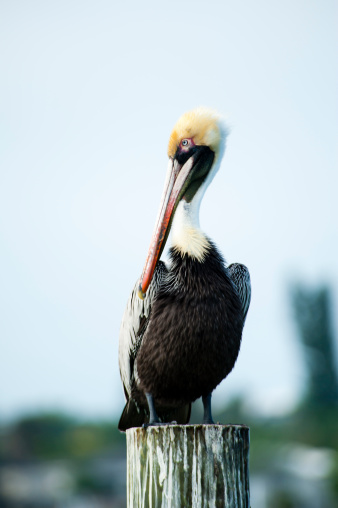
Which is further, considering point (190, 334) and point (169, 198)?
point (169, 198)

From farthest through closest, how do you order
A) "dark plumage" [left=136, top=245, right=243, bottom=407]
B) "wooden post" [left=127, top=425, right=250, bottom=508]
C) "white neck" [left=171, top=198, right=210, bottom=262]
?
1. "white neck" [left=171, top=198, right=210, bottom=262]
2. "dark plumage" [left=136, top=245, right=243, bottom=407]
3. "wooden post" [left=127, top=425, right=250, bottom=508]

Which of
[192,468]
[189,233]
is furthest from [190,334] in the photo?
[192,468]

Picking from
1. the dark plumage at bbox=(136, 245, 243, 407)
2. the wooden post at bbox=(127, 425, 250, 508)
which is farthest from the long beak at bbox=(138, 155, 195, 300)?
the wooden post at bbox=(127, 425, 250, 508)

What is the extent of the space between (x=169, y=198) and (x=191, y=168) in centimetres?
24

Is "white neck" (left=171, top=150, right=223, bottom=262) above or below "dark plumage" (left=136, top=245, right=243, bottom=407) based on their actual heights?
above

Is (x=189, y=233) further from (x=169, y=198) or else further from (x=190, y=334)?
(x=190, y=334)

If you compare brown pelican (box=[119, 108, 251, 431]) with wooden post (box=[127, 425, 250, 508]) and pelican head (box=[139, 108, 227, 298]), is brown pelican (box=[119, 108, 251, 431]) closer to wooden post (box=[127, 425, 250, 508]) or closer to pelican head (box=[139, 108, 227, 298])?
pelican head (box=[139, 108, 227, 298])

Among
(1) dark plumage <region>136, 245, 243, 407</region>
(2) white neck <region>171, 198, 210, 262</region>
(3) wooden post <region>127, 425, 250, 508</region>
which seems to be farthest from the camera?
(2) white neck <region>171, 198, 210, 262</region>

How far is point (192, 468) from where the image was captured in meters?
3.84

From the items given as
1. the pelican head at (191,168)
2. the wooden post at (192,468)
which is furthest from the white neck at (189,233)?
the wooden post at (192,468)

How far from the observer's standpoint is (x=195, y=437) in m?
3.89

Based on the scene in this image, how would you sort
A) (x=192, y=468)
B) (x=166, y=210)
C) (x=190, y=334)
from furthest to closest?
1. (x=166, y=210)
2. (x=190, y=334)
3. (x=192, y=468)

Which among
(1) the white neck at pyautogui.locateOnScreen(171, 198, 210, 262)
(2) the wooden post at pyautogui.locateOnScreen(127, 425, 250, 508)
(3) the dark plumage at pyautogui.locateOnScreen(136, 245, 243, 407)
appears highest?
(1) the white neck at pyautogui.locateOnScreen(171, 198, 210, 262)

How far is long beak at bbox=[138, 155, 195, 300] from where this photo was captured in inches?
188
